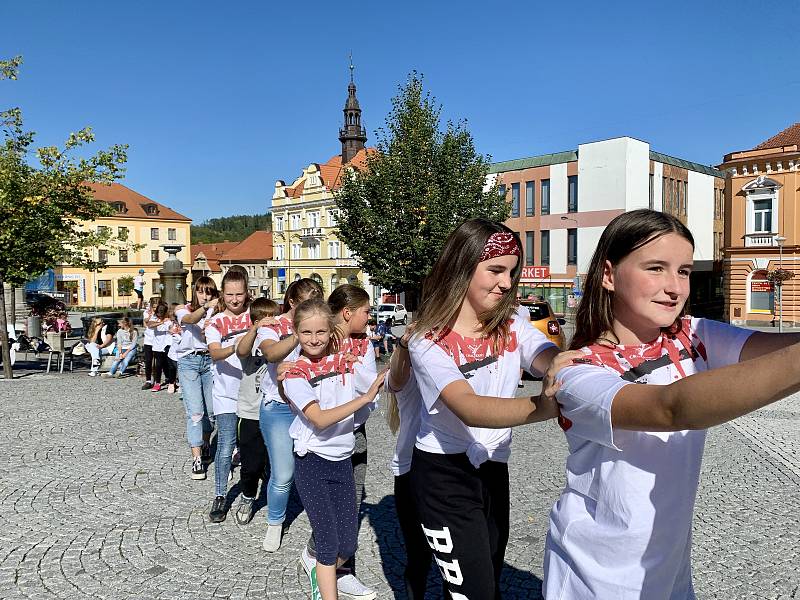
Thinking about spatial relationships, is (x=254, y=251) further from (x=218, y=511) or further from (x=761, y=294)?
(x=218, y=511)

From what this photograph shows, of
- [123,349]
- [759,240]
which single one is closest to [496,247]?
[123,349]

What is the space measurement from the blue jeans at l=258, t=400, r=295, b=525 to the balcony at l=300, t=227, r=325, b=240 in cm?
5956

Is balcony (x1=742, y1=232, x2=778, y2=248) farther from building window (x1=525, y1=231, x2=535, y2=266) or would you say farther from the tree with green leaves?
the tree with green leaves

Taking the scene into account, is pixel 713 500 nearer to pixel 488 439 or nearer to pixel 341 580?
pixel 341 580

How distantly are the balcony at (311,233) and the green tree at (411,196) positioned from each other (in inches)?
1698

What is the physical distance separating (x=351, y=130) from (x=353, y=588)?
200 ft

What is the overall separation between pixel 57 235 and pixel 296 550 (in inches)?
503

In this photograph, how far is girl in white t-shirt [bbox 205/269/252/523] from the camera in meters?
5.24

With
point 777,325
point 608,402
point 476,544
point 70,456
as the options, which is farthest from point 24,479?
point 777,325

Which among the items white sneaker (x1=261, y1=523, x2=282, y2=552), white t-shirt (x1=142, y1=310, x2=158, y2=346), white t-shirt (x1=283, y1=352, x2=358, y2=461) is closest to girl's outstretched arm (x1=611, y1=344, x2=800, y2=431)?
white t-shirt (x1=283, y1=352, x2=358, y2=461)

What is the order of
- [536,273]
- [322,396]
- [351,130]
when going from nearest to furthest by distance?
[322,396]
[536,273]
[351,130]

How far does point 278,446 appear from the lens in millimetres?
4574

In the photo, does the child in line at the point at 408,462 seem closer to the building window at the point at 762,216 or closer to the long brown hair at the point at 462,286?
the long brown hair at the point at 462,286

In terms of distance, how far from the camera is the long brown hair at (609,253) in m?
1.74
